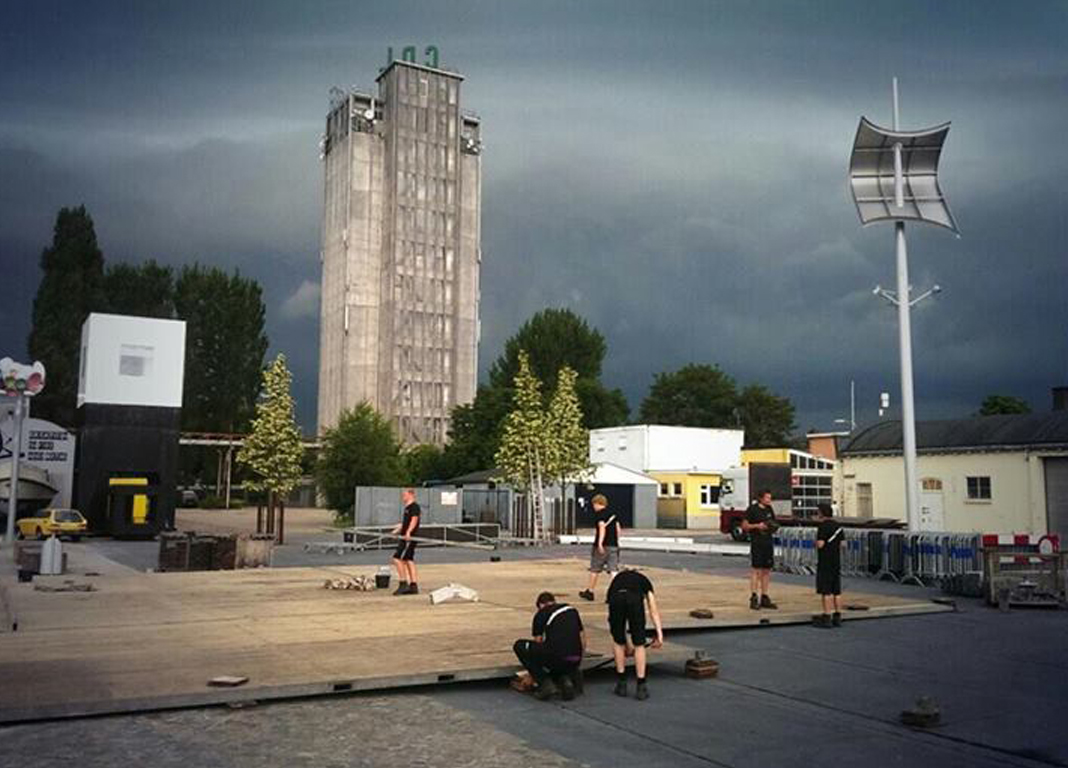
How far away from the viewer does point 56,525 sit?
40.2m

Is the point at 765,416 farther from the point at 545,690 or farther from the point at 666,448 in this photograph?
the point at 545,690

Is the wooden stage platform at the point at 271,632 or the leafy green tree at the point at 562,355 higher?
the leafy green tree at the point at 562,355

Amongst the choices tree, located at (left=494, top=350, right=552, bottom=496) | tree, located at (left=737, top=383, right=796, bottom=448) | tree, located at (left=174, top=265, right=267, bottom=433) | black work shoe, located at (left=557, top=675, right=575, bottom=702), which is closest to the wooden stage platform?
black work shoe, located at (left=557, top=675, right=575, bottom=702)

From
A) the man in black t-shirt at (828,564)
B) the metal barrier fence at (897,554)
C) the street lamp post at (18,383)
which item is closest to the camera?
the man in black t-shirt at (828,564)

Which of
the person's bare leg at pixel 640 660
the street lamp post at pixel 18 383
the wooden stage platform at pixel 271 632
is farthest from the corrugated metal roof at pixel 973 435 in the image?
the street lamp post at pixel 18 383

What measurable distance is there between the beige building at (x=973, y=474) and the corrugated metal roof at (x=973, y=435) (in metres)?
0.04

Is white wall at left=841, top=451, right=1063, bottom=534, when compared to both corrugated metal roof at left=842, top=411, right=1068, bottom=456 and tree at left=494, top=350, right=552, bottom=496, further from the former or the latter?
tree at left=494, top=350, right=552, bottom=496

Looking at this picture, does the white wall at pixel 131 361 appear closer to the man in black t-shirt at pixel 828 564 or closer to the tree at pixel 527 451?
the tree at pixel 527 451

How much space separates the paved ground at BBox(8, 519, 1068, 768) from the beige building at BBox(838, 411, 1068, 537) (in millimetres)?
25507

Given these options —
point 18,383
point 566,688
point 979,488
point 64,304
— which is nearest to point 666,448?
point 979,488

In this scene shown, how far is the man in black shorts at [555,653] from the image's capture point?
10.4m

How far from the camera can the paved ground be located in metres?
8.17

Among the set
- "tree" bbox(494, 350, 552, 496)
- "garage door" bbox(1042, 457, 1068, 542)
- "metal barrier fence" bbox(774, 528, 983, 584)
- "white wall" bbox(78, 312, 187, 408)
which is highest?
"white wall" bbox(78, 312, 187, 408)

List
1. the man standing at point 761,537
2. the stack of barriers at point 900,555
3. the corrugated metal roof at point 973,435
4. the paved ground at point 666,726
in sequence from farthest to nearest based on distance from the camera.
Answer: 1. the corrugated metal roof at point 973,435
2. the stack of barriers at point 900,555
3. the man standing at point 761,537
4. the paved ground at point 666,726
